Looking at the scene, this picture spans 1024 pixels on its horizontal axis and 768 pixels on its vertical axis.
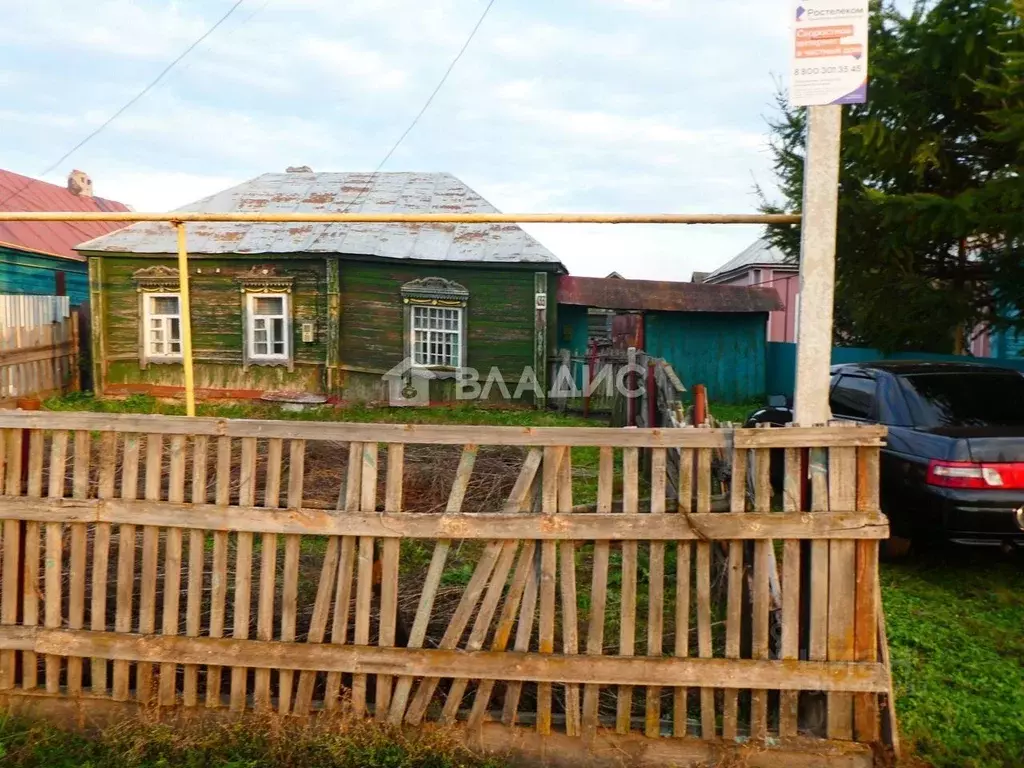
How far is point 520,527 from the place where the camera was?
296 centimetres

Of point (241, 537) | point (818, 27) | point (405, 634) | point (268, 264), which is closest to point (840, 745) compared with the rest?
point (405, 634)

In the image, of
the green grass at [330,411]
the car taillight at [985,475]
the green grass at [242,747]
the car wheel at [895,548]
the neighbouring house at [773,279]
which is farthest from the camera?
the neighbouring house at [773,279]

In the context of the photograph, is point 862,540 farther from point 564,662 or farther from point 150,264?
point 150,264

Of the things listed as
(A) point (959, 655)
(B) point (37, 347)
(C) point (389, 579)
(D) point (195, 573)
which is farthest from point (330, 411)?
(A) point (959, 655)

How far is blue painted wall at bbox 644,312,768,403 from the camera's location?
1691 centimetres

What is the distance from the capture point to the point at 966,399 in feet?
18.1

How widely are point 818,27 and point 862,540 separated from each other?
217cm

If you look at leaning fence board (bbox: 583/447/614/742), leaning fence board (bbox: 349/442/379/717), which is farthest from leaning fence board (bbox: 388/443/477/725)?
leaning fence board (bbox: 583/447/614/742)

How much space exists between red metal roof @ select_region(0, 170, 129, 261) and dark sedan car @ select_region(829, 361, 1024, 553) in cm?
1829

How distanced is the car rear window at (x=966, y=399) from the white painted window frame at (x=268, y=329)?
38.0 feet

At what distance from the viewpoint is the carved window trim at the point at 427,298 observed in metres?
14.3

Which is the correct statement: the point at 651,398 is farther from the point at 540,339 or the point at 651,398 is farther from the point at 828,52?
the point at 540,339

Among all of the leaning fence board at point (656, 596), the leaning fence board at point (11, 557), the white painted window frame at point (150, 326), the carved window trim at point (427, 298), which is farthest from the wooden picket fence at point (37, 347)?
the leaning fence board at point (656, 596)

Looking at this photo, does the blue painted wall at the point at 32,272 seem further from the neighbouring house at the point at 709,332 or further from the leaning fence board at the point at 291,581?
the leaning fence board at the point at 291,581
